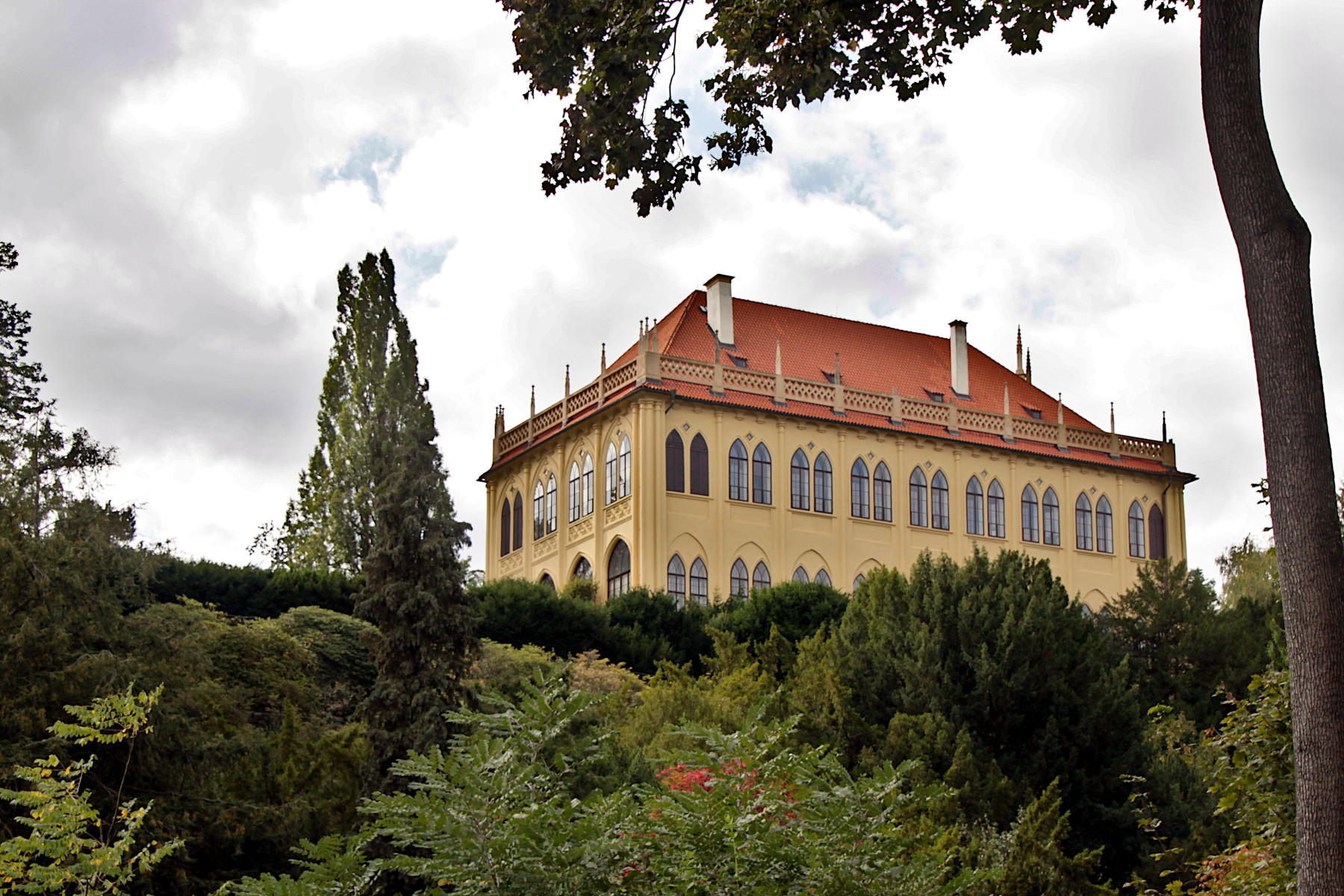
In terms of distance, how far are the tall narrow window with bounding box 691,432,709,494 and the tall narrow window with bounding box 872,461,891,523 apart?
5554 mm

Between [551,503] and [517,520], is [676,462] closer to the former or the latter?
[551,503]

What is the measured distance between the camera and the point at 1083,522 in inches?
1971

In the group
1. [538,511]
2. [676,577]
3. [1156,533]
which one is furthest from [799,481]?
[1156,533]

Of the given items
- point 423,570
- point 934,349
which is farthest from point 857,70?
point 934,349

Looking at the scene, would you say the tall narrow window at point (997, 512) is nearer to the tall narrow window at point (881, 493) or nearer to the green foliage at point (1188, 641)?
the tall narrow window at point (881, 493)

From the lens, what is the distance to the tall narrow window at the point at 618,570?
43.1 meters

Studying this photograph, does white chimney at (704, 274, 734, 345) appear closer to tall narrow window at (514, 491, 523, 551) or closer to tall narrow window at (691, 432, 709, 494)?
tall narrow window at (691, 432, 709, 494)

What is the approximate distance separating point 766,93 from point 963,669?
13.2 m

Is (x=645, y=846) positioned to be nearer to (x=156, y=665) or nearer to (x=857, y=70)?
(x=857, y=70)

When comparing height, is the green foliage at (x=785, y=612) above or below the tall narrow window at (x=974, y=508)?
below

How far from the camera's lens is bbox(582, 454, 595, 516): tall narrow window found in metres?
45.3

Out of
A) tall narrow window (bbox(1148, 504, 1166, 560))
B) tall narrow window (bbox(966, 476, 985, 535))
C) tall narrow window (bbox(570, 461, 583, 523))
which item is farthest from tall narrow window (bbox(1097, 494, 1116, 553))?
tall narrow window (bbox(570, 461, 583, 523))

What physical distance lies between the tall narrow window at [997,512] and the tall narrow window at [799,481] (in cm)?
649

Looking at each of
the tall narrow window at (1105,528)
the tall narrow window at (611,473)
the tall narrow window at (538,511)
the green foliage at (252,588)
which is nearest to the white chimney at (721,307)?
the tall narrow window at (611,473)
